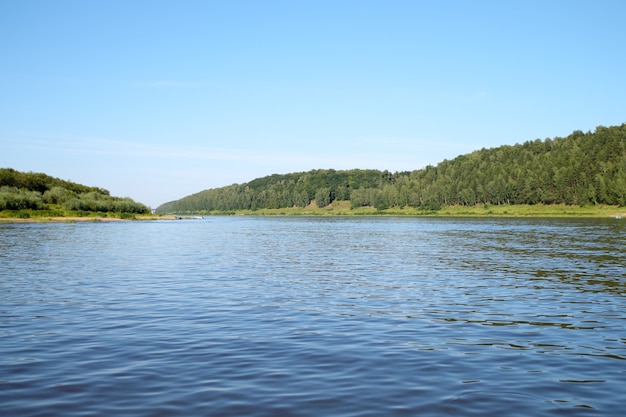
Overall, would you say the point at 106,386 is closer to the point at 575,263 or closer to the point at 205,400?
the point at 205,400

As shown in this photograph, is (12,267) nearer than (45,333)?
No

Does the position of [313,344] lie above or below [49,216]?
below

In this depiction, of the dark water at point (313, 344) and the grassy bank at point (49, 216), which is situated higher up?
the grassy bank at point (49, 216)

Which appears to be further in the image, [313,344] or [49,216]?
[49,216]

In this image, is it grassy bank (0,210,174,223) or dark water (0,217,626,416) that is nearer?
dark water (0,217,626,416)

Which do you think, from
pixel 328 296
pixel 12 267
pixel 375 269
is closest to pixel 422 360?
pixel 328 296

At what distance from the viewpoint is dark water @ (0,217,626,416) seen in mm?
12547

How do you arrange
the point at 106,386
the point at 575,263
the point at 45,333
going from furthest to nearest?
the point at 575,263, the point at 45,333, the point at 106,386

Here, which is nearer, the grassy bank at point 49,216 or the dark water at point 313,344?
the dark water at point 313,344

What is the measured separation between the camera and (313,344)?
59.3 ft

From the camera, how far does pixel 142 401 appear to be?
12391 mm

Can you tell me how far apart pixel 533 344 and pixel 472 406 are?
273 inches

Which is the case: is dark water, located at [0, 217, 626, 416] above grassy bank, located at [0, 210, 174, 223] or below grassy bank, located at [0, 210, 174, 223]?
below

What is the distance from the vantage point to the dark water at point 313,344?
41.2 feet
